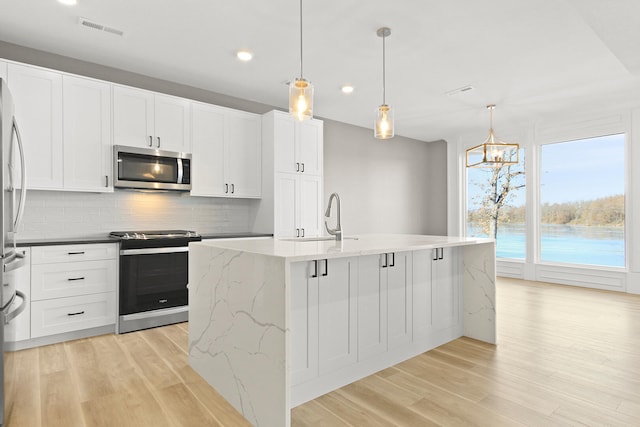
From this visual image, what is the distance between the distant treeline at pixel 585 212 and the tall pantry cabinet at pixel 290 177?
3945 mm

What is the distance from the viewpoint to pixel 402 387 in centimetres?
234

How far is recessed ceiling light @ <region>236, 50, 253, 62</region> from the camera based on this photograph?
354cm

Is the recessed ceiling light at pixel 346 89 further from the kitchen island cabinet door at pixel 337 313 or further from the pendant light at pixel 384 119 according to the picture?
the kitchen island cabinet door at pixel 337 313

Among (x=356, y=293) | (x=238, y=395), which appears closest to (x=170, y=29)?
(x=356, y=293)

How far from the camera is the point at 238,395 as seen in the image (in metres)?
2.08

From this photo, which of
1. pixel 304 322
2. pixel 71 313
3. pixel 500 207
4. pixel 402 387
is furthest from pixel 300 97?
pixel 500 207

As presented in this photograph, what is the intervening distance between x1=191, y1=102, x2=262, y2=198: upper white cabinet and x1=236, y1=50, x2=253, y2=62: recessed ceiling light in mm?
905

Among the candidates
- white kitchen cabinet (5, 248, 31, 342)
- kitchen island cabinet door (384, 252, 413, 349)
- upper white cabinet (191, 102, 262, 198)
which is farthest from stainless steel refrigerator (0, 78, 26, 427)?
kitchen island cabinet door (384, 252, 413, 349)

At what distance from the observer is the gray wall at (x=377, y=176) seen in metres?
5.03

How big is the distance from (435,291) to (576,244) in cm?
422

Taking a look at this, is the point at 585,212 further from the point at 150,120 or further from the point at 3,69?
the point at 3,69

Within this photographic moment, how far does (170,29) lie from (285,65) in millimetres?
1167

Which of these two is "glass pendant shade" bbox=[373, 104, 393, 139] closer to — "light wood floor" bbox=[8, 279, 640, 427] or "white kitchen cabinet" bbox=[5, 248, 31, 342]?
"light wood floor" bbox=[8, 279, 640, 427]

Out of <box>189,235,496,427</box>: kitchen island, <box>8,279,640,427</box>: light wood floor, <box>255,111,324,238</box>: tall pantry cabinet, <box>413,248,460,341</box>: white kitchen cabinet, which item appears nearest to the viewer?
<box>189,235,496,427</box>: kitchen island
